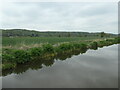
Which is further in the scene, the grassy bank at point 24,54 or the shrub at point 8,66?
the grassy bank at point 24,54

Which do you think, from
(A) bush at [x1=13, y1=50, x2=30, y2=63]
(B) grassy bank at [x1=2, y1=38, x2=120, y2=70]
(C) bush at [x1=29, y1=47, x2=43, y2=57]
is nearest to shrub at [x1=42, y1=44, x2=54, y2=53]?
(B) grassy bank at [x1=2, y1=38, x2=120, y2=70]

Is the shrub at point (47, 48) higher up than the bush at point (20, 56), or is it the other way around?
Result: the shrub at point (47, 48)

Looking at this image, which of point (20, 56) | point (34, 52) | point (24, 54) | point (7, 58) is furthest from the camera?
point (34, 52)

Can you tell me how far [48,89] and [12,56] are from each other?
5565 millimetres

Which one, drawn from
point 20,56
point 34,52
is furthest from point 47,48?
point 20,56

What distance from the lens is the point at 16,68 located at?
1042cm

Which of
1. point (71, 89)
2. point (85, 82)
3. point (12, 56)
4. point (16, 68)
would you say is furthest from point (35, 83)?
point (12, 56)

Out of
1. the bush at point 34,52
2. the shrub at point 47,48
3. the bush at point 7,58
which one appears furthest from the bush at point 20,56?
the shrub at point 47,48

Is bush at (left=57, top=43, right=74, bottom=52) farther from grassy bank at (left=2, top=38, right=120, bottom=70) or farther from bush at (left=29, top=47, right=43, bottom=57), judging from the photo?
bush at (left=29, top=47, right=43, bottom=57)

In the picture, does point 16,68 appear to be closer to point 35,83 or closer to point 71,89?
point 35,83

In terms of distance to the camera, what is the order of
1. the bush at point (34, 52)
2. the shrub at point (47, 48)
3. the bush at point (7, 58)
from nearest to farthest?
the bush at point (7, 58) → the bush at point (34, 52) → the shrub at point (47, 48)

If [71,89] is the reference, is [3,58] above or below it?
above

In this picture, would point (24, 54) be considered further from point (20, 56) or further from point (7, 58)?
point (7, 58)

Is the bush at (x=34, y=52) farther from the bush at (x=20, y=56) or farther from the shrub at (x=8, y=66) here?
the shrub at (x=8, y=66)
